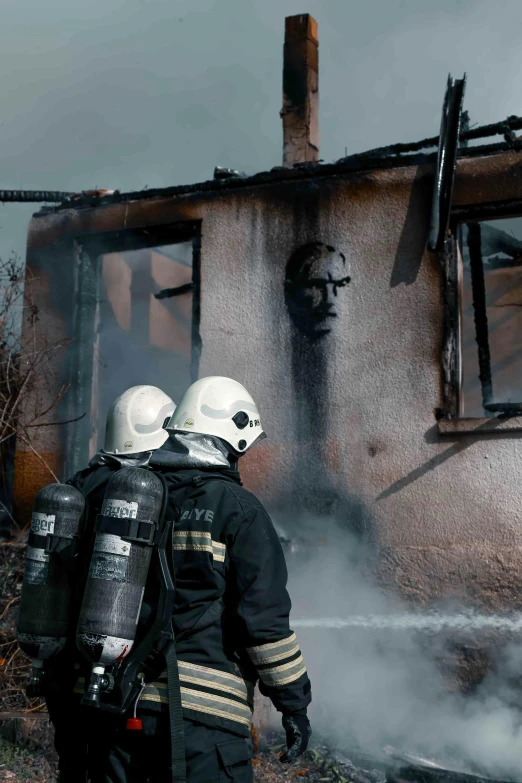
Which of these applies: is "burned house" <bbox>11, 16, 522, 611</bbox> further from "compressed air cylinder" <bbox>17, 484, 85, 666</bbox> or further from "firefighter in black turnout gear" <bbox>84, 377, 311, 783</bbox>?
"compressed air cylinder" <bbox>17, 484, 85, 666</bbox>

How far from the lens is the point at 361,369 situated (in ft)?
22.4

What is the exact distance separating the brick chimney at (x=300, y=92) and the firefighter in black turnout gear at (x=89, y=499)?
530cm

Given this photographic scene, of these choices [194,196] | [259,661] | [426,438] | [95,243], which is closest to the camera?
[259,661]

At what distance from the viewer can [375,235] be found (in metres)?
6.90

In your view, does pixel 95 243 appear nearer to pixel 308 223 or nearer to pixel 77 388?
pixel 77 388

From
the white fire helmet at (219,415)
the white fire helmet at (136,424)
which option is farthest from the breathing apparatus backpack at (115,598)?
the white fire helmet at (136,424)

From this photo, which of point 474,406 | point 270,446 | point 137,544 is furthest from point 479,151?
point 474,406

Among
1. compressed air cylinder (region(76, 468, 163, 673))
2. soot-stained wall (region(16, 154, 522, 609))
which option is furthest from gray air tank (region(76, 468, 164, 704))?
soot-stained wall (region(16, 154, 522, 609))

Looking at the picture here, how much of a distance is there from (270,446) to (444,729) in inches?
99.6

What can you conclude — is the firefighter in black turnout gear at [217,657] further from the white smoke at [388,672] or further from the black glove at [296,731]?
the white smoke at [388,672]

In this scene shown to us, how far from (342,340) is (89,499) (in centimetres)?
374

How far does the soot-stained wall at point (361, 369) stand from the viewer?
6.29 m

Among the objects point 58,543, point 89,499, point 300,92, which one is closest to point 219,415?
point 89,499

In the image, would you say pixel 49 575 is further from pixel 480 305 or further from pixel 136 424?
pixel 480 305
